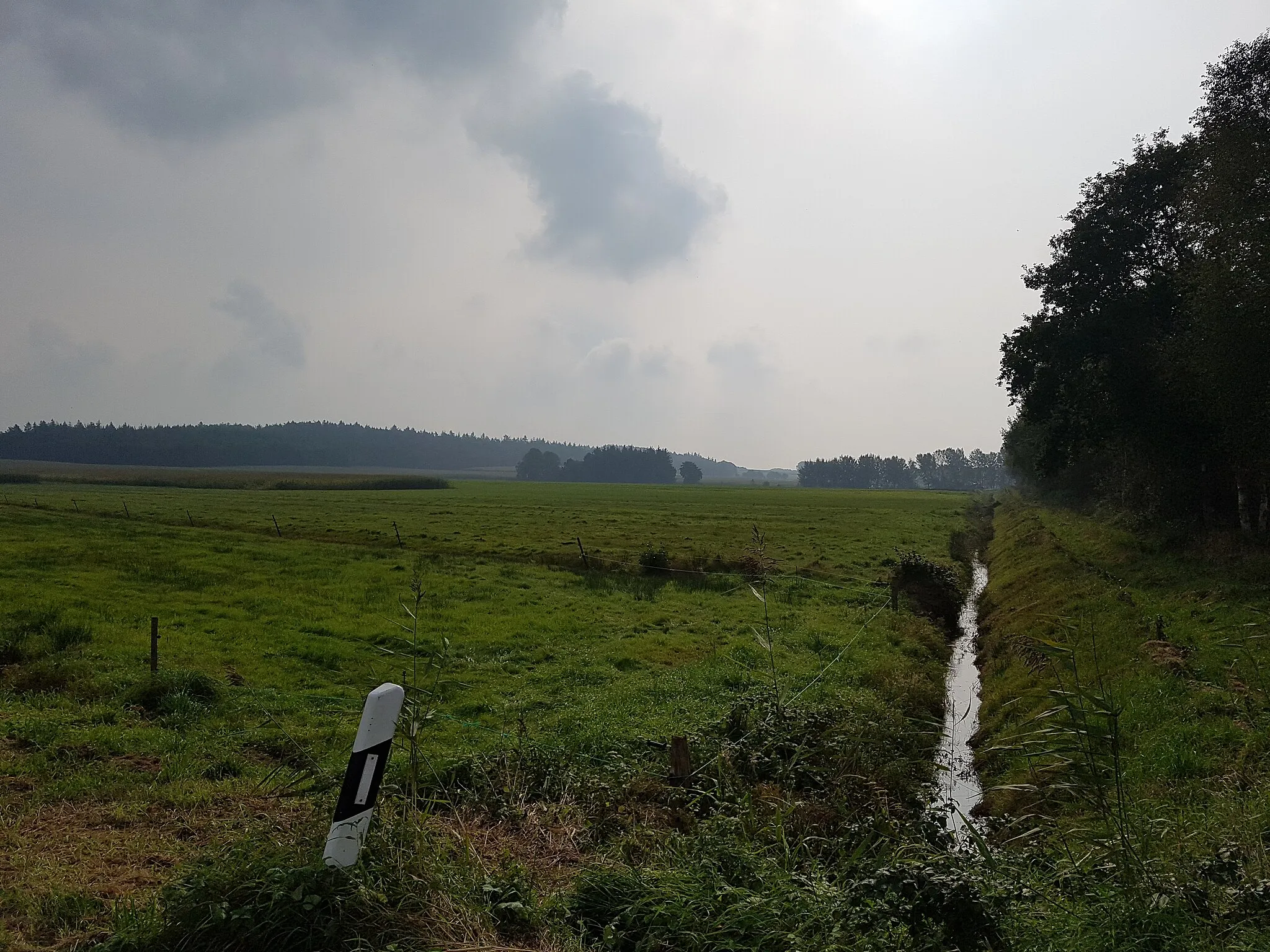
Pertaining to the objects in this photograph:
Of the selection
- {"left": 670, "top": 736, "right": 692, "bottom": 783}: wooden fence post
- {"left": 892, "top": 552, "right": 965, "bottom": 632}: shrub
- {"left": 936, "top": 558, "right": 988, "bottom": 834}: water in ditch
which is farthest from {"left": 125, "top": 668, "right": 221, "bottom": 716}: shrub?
{"left": 892, "top": 552, "right": 965, "bottom": 632}: shrub

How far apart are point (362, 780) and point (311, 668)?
36.3 feet

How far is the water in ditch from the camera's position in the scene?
948cm

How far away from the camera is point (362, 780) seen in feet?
13.2

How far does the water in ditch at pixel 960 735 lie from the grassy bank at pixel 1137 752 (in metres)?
0.32

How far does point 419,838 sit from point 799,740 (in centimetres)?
685

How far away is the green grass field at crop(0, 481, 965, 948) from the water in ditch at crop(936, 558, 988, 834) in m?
0.40

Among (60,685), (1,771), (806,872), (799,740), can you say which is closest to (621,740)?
(799,740)

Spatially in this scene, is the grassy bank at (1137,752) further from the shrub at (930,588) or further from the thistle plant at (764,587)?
the thistle plant at (764,587)

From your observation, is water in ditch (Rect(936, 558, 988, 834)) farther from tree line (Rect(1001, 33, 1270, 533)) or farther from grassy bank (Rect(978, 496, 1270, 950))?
tree line (Rect(1001, 33, 1270, 533))

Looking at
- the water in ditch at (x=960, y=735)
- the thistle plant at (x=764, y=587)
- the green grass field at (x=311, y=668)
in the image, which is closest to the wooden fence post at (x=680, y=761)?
the thistle plant at (x=764, y=587)

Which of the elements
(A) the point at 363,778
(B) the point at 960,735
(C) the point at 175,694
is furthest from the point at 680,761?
(C) the point at 175,694

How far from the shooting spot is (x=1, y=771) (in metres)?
7.43

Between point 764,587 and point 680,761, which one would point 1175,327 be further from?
point 680,761

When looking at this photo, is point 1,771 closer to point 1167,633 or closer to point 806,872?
point 806,872
